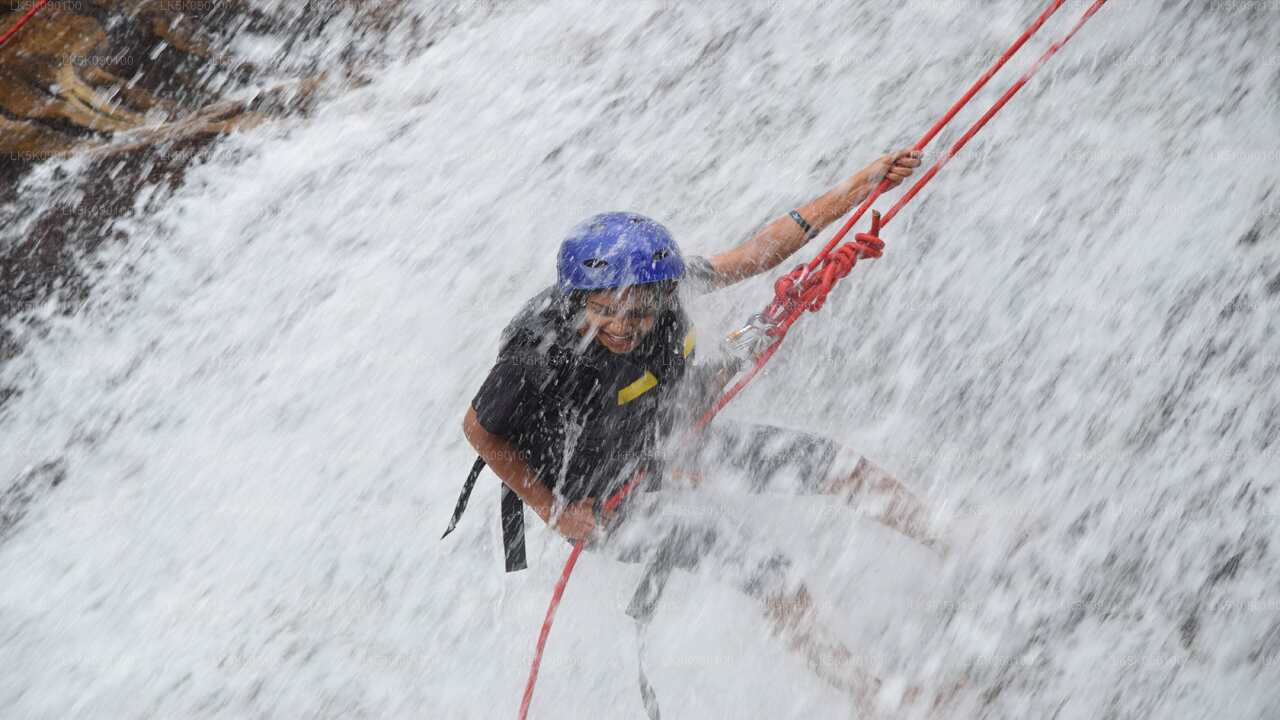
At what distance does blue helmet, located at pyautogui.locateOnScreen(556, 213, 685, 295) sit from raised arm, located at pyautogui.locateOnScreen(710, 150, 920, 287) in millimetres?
342

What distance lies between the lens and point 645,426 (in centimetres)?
260

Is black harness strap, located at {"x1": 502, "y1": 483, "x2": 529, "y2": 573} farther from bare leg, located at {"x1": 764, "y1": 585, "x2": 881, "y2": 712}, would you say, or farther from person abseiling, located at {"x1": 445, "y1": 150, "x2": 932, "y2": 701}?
bare leg, located at {"x1": 764, "y1": 585, "x2": 881, "y2": 712}

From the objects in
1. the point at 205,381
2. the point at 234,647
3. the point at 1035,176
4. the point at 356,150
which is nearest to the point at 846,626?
the point at 1035,176

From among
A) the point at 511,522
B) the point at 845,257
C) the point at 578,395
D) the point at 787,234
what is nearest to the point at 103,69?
the point at 511,522

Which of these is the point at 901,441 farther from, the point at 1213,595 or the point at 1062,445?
the point at 1213,595

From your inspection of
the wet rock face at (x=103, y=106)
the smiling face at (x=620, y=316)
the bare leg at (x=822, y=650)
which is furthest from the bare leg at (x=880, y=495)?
the wet rock face at (x=103, y=106)

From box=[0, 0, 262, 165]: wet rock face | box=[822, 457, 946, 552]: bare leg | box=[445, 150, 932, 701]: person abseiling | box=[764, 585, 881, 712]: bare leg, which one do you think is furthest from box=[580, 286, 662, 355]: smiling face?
box=[0, 0, 262, 165]: wet rock face

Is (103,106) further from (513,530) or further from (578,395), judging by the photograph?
(578,395)

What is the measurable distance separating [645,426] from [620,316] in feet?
1.42

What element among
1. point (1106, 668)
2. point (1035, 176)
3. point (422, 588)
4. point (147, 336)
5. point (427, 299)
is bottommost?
point (1106, 668)

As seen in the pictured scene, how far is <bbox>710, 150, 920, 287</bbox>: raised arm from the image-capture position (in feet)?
8.74

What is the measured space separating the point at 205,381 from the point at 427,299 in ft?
4.59

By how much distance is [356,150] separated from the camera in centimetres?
555

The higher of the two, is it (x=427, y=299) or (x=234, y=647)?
(x=427, y=299)
